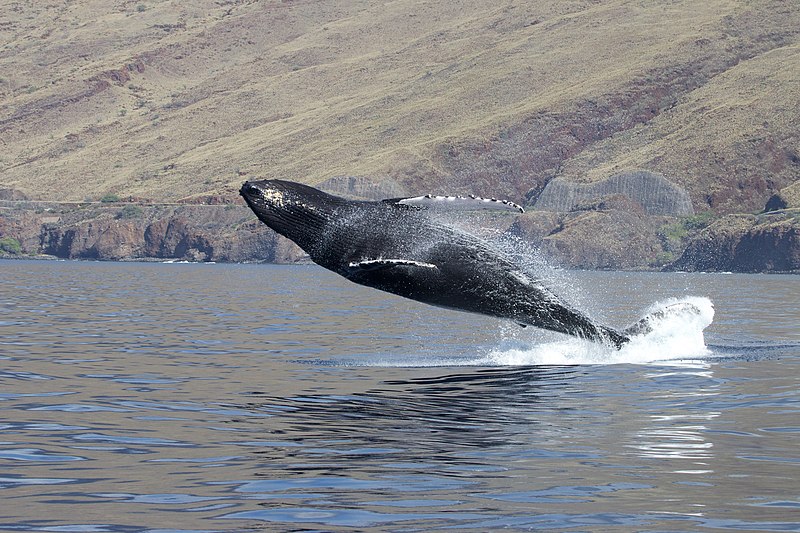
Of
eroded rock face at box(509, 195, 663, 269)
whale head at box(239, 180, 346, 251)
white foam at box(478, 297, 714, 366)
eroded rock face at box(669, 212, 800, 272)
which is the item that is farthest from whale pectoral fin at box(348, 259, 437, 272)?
eroded rock face at box(509, 195, 663, 269)

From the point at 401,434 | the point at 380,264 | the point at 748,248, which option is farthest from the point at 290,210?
the point at 748,248

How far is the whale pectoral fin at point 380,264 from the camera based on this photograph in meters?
23.4

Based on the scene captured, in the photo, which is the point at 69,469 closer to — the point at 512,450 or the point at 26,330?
the point at 512,450

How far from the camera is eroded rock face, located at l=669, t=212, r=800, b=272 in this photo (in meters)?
184

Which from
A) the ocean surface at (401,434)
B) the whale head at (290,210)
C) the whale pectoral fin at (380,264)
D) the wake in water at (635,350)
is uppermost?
the whale head at (290,210)

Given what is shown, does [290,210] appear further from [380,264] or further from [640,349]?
[640,349]

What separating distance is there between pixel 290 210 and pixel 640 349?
29.7 ft

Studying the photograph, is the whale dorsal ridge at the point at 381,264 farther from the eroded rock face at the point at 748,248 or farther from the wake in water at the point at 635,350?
the eroded rock face at the point at 748,248

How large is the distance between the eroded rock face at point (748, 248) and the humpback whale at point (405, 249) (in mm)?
163261

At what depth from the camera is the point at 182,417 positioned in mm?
19141

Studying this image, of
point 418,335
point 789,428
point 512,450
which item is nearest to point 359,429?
point 512,450

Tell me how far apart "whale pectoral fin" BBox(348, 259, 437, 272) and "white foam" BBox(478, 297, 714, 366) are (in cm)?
462

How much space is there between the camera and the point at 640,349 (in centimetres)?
2862

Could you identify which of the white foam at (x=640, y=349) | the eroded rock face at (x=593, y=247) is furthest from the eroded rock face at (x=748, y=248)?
the white foam at (x=640, y=349)
